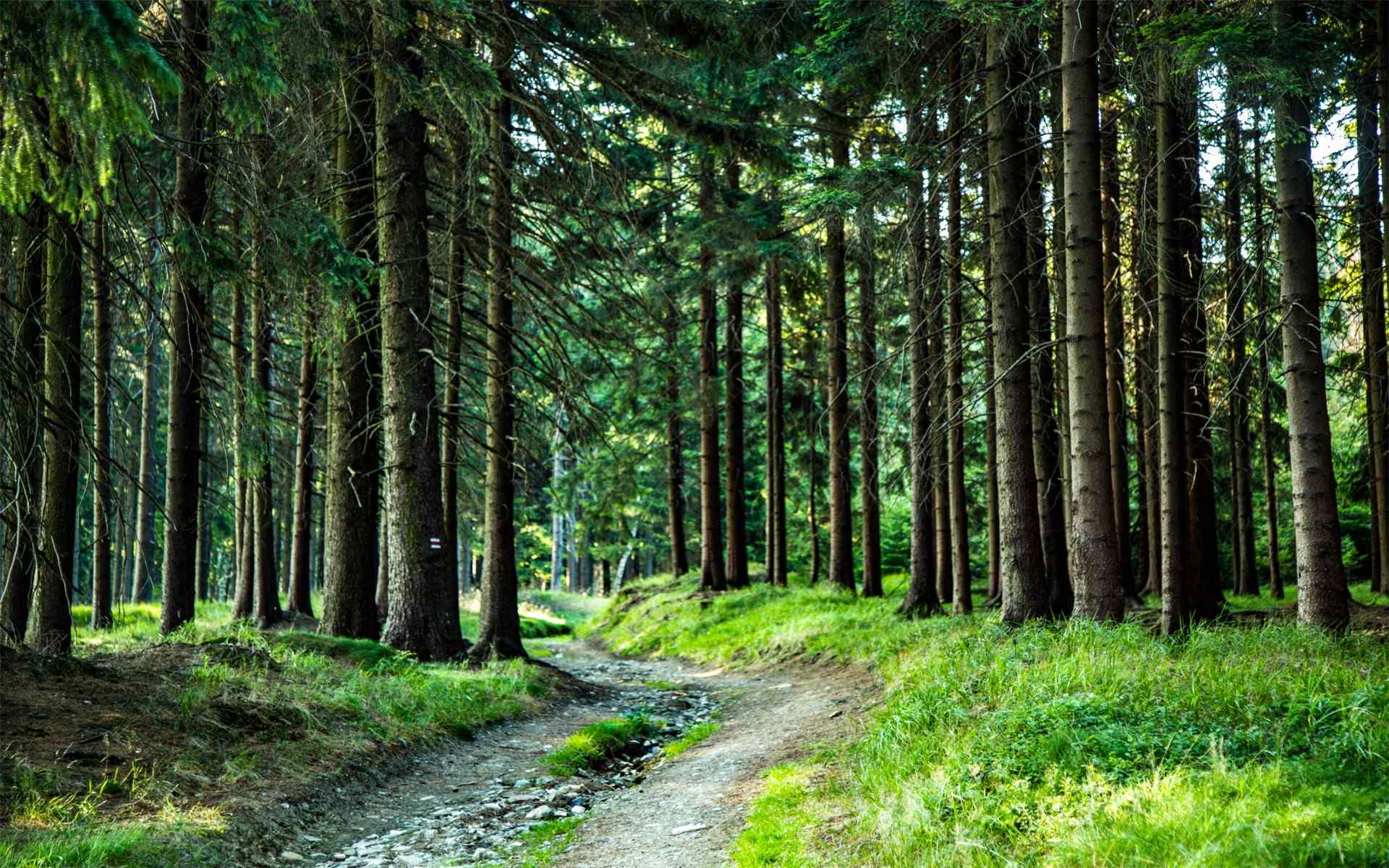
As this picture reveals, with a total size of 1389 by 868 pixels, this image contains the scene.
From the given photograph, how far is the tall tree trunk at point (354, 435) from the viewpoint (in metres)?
12.2

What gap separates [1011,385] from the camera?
36.7 ft

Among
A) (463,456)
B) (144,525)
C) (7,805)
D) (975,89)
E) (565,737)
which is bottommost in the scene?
(565,737)

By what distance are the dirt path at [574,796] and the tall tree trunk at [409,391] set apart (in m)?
2.34

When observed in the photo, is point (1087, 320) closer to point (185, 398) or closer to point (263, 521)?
point (185, 398)

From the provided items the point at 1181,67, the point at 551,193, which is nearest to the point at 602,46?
the point at 551,193

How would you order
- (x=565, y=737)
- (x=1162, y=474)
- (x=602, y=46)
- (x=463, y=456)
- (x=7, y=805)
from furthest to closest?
(x=463, y=456), (x=602, y=46), (x=1162, y=474), (x=565, y=737), (x=7, y=805)

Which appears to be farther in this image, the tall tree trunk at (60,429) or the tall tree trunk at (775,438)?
the tall tree trunk at (775,438)

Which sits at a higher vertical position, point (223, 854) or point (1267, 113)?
point (1267, 113)

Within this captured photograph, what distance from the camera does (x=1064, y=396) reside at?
1412 cm

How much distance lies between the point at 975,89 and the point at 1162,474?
20.6 ft

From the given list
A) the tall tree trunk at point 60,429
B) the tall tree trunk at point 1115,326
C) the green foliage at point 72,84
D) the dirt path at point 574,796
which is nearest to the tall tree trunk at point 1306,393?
the dirt path at point 574,796

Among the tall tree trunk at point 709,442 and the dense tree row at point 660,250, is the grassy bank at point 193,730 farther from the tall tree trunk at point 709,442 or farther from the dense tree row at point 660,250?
the tall tree trunk at point 709,442

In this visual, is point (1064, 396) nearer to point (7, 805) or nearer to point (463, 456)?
point (463, 456)

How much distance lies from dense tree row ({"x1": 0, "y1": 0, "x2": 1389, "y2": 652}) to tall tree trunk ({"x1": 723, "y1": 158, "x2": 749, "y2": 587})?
2534 mm
